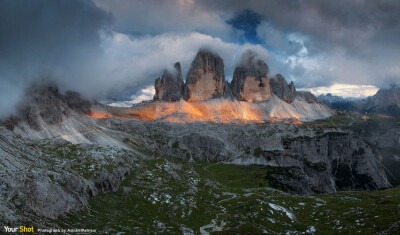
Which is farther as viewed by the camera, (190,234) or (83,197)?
(83,197)

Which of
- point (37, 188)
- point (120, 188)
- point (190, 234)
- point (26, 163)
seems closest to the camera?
point (37, 188)

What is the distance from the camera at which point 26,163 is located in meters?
130

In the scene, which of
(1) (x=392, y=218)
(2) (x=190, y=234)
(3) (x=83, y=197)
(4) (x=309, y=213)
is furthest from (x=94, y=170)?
(1) (x=392, y=218)

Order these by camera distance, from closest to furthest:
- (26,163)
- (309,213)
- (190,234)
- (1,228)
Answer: (1,228)
(190,234)
(26,163)
(309,213)

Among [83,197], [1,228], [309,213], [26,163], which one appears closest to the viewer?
[1,228]

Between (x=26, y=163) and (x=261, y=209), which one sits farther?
(x=261, y=209)

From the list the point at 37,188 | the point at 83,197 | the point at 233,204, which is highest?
the point at 37,188

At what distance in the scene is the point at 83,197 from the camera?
12162 centimetres

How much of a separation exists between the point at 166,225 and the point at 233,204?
5387cm

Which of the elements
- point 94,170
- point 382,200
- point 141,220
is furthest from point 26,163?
point 382,200

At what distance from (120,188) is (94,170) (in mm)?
17852

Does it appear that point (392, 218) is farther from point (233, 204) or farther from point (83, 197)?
point (83, 197)

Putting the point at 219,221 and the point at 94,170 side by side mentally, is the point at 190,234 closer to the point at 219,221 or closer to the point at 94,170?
the point at 219,221

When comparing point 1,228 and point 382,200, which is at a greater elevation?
point 1,228
